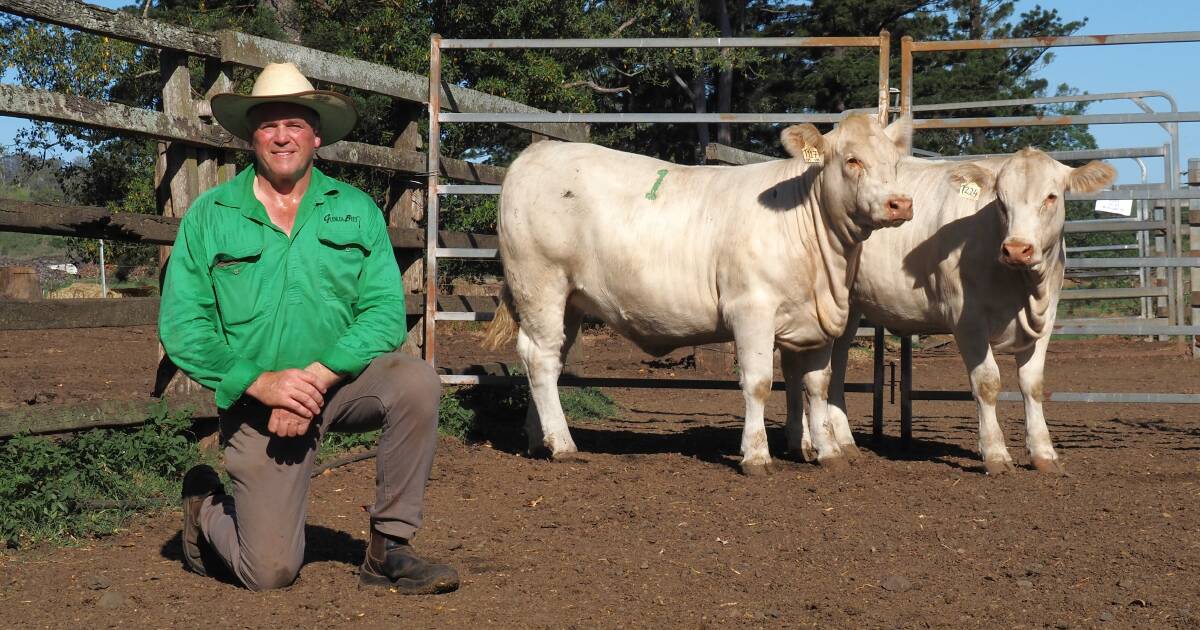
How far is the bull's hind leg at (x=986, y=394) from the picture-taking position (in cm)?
714

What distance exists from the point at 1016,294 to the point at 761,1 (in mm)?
25498

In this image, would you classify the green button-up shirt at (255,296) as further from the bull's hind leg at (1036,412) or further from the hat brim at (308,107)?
the bull's hind leg at (1036,412)

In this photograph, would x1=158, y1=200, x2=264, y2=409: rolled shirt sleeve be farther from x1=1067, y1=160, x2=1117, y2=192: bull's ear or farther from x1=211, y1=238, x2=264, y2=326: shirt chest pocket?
x1=1067, y1=160, x2=1117, y2=192: bull's ear

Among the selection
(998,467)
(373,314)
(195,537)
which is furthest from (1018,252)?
(195,537)

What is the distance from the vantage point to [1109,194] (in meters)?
7.89

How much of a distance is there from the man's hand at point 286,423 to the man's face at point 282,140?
91 cm

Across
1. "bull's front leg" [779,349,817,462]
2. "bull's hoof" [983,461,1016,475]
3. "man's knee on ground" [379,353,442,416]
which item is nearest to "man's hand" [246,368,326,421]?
"man's knee on ground" [379,353,442,416]

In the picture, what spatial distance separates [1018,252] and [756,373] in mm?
1592

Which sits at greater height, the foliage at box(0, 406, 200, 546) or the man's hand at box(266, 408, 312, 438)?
the man's hand at box(266, 408, 312, 438)

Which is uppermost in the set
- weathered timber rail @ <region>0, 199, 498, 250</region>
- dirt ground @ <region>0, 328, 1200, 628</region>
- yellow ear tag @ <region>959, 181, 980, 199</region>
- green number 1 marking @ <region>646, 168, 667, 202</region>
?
green number 1 marking @ <region>646, 168, 667, 202</region>

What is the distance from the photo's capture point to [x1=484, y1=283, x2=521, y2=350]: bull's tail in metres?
8.37

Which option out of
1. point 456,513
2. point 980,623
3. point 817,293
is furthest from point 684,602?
point 817,293

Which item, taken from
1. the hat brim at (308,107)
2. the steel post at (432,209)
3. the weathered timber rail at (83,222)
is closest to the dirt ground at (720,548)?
the steel post at (432,209)

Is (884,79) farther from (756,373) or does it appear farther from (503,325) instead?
(503,325)
